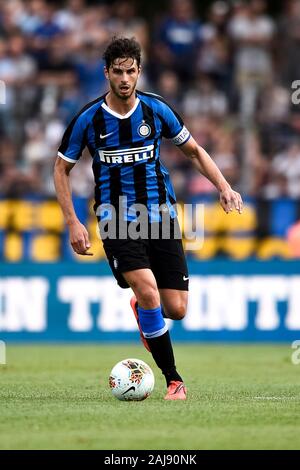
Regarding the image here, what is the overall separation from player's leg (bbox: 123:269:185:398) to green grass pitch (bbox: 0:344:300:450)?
28 centimetres

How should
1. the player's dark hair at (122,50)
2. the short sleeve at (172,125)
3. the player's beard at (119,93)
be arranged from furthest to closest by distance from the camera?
1. the short sleeve at (172,125)
2. the player's beard at (119,93)
3. the player's dark hair at (122,50)

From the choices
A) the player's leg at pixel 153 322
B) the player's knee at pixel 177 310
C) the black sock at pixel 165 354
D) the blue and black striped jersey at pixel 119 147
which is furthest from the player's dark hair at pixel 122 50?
the black sock at pixel 165 354

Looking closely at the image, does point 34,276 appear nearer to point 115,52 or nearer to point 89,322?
point 89,322

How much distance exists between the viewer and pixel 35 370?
1141cm

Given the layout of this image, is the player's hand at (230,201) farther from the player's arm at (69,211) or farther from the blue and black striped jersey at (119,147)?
the player's arm at (69,211)

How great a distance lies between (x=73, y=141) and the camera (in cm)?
854

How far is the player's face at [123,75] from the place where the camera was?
8.21 meters

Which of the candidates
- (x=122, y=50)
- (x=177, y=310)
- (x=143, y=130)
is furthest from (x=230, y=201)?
(x=122, y=50)

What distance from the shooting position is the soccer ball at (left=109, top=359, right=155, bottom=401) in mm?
8375

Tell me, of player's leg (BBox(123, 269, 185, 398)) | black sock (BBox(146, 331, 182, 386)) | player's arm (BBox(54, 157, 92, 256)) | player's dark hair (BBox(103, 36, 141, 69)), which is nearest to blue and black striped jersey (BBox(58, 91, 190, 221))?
player's arm (BBox(54, 157, 92, 256))

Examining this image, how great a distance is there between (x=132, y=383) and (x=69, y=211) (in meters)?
1.40

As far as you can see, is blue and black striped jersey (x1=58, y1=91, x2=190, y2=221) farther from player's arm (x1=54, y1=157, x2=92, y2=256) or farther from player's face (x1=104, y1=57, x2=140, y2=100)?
player's face (x1=104, y1=57, x2=140, y2=100)

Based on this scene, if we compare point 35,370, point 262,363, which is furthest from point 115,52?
point 262,363
